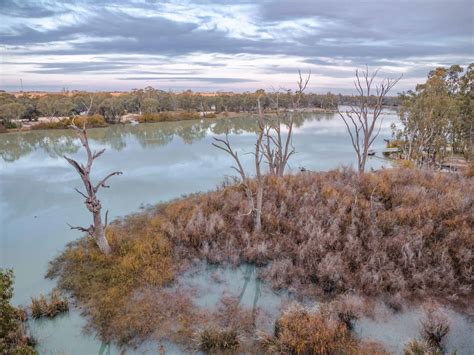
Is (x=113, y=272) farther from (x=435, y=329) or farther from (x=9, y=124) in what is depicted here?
(x=9, y=124)

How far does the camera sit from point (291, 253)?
9.47 metres

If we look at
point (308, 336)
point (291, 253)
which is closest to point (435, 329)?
point (308, 336)

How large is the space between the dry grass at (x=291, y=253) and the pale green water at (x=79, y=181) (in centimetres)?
57

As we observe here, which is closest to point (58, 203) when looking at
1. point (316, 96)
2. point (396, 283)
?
point (396, 283)

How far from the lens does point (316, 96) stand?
91.6 m

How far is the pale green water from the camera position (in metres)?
8.05

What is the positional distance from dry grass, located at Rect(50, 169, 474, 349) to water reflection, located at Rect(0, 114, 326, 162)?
1400 cm

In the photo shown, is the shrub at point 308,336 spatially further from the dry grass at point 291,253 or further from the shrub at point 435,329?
the shrub at point 435,329

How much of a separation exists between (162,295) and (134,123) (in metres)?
41.8

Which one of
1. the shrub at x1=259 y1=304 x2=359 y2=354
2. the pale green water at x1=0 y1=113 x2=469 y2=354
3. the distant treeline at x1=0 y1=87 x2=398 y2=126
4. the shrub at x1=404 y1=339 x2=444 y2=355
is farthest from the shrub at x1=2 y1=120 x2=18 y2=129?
the shrub at x1=404 y1=339 x2=444 y2=355

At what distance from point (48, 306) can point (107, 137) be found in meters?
28.9

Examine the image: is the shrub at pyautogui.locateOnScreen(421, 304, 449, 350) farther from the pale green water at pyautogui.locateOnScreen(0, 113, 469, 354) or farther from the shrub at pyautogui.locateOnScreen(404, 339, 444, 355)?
the pale green water at pyautogui.locateOnScreen(0, 113, 469, 354)

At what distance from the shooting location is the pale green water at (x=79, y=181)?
8055 mm

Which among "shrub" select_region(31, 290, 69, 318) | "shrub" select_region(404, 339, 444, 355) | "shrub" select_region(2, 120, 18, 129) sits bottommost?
"shrub" select_region(31, 290, 69, 318)
